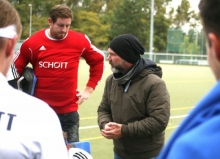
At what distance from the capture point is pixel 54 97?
5.78m

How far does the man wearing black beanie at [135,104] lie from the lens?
441 cm

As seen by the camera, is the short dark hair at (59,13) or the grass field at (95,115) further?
the grass field at (95,115)

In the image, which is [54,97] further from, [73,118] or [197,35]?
[197,35]

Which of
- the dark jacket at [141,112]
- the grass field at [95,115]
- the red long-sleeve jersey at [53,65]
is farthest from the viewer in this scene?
the grass field at [95,115]

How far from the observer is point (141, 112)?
177 inches

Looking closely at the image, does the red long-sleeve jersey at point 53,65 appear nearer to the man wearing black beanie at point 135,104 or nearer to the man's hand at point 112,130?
the man wearing black beanie at point 135,104

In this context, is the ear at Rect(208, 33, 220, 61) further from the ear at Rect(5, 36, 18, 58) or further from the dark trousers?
the dark trousers

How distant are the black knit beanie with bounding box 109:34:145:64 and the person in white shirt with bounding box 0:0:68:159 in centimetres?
256

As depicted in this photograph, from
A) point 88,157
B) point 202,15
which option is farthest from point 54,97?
point 202,15

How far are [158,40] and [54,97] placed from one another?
69613 millimetres

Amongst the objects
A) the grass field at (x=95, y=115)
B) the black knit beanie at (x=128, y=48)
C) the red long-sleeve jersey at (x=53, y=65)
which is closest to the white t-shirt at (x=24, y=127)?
the black knit beanie at (x=128, y=48)

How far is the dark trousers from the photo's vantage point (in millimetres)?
5883

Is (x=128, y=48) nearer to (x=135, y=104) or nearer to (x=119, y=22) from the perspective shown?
A: (x=135, y=104)

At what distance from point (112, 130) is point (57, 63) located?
5.34ft
